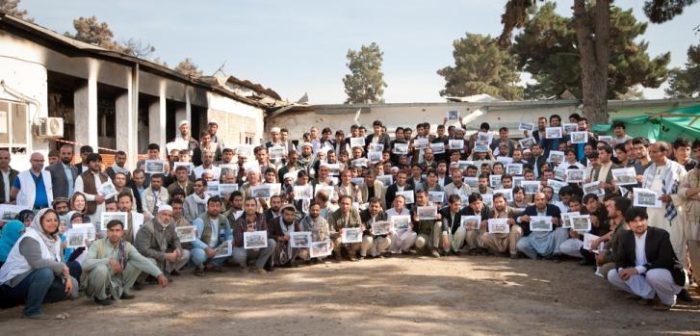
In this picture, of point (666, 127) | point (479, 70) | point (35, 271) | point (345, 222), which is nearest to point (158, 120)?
point (345, 222)

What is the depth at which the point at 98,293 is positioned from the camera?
705 cm

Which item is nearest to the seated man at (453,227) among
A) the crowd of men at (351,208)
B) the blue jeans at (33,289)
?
the crowd of men at (351,208)

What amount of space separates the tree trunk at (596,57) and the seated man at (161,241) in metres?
13.9

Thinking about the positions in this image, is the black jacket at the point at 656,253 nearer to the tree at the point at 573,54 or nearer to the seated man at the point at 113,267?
the seated man at the point at 113,267

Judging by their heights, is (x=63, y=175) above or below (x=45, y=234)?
above

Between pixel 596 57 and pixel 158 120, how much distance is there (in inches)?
488

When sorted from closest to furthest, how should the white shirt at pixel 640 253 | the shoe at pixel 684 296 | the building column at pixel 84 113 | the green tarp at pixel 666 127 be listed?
the white shirt at pixel 640 253 → the shoe at pixel 684 296 → the building column at pixel 84 113 → the green tarp at pixel 666 127

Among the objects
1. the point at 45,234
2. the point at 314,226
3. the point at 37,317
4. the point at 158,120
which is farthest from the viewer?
the point at 158,120

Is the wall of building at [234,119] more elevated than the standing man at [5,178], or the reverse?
the wall of building at [234,119]

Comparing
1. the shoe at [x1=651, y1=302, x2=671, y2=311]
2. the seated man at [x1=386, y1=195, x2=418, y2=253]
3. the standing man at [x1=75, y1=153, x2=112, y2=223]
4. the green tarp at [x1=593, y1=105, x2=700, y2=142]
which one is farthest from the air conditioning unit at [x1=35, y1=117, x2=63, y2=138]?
the green tarp at [x1=593, y1=105, x2=700, y2=142]

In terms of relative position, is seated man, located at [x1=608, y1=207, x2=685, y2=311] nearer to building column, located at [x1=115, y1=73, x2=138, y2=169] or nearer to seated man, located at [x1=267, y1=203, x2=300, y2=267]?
seated man, located at [x1=267, y1=203, x2=300, y2=267]

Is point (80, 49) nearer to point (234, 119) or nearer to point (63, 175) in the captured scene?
point (63, 175)

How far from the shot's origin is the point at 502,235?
34.4 feet

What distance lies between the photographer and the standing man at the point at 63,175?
857 cm
